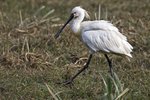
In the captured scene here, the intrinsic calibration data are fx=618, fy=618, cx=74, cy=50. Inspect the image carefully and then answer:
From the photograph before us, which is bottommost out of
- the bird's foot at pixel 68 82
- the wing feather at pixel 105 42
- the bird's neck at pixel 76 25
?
the bird's foot at pixel 68 82

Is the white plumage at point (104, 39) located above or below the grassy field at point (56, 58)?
above

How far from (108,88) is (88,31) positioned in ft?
5.22

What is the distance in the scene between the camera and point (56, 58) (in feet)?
28.1

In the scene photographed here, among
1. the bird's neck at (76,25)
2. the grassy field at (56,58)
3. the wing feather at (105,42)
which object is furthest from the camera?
the bird's neck at (76,25)

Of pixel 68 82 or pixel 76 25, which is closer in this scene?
pixel 68 82

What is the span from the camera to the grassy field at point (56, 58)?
7.27 m

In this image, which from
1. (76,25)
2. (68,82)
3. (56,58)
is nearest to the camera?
(68,82)

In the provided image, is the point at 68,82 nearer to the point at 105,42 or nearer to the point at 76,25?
the point at 105,42

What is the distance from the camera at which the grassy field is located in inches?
286

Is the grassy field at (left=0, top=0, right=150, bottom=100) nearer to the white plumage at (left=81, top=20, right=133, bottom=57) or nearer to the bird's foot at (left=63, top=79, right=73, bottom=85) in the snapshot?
the bird's foot at (left=63, top=79, right=73, bottom=85)

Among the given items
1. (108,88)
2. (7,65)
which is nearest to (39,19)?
(7,65)

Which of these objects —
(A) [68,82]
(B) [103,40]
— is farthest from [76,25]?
(A) [68,82]

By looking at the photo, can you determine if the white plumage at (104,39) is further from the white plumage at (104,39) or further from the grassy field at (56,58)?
the grassy field at (56,58)

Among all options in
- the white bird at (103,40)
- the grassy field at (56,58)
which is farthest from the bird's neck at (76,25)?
the grassy field at (56,58)
